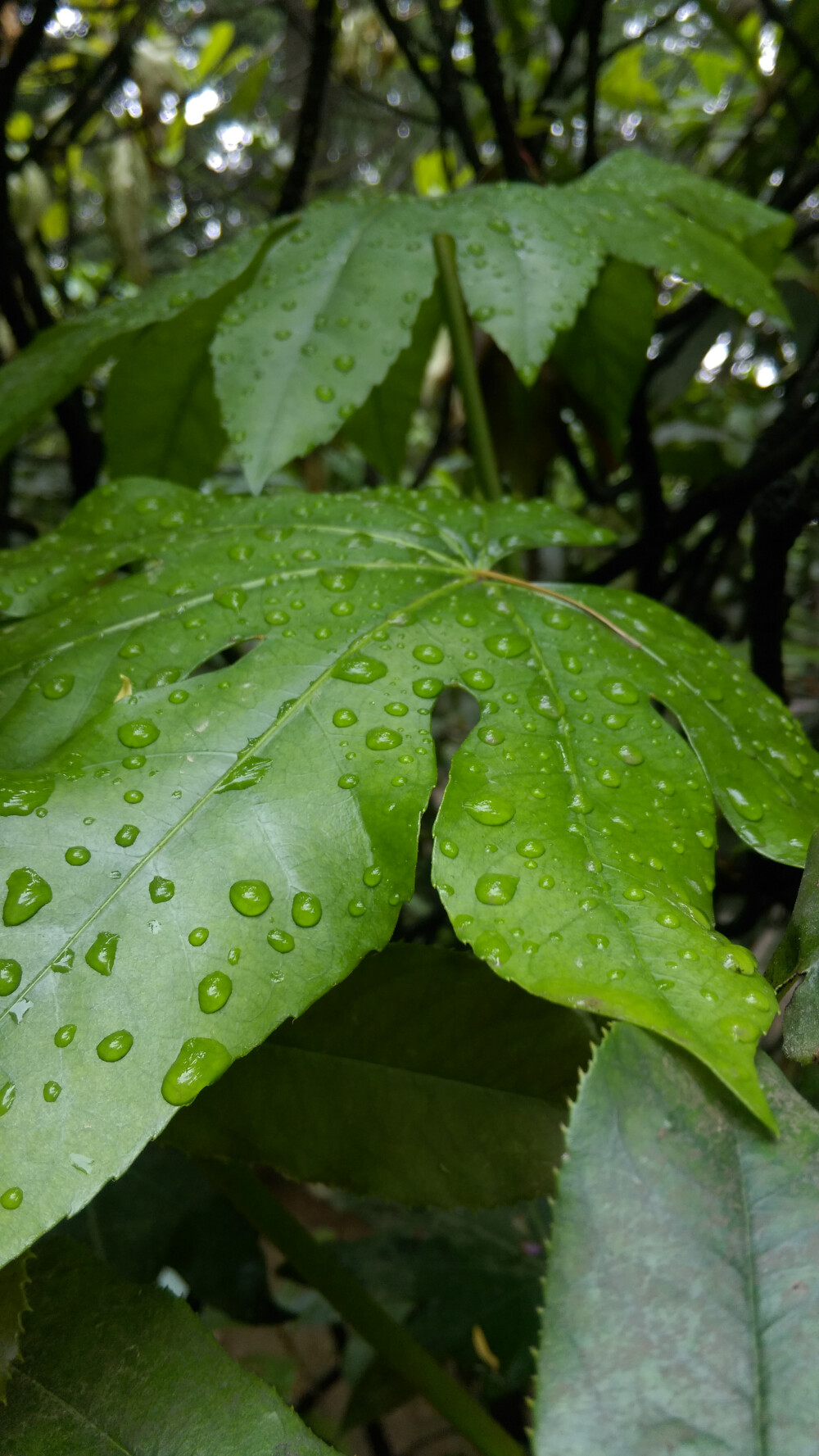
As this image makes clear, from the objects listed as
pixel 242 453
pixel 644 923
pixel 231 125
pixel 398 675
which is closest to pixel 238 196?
pixel 231 125

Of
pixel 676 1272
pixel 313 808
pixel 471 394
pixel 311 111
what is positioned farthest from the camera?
pixel 311 111

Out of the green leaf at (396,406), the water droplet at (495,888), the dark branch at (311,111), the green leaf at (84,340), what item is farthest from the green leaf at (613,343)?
the water droplet at (495,888)

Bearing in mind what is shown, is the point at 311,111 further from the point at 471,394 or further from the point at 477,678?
the point at 477,678

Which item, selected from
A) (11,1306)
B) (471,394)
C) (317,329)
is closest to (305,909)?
(11,1306)

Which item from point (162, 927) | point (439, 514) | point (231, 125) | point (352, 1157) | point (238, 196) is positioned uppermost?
point (231, 125)

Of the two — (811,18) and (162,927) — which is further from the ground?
(811,18)

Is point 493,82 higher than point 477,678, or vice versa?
point 493,82

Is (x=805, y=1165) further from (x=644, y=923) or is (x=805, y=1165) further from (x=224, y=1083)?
(x=224, y=1083)
